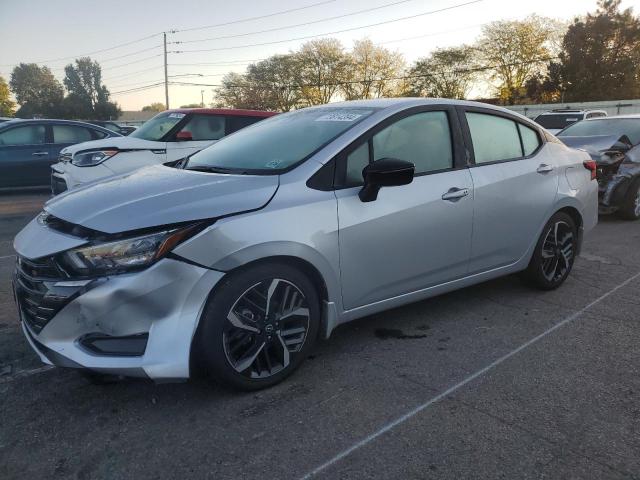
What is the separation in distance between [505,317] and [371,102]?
1.85 meters

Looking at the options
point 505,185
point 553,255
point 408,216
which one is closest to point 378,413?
point 408,216

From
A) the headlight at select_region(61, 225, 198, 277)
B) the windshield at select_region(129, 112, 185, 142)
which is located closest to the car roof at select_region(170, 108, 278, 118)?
the windshield at select_region(129, 112, 185, 142)

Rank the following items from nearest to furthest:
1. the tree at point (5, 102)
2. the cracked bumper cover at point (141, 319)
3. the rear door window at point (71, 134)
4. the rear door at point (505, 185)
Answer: the cracked bumper cover at point (141, 319) < the rear door at point (505, 185) < the rear door window at point (71, 134) < the tree at point (5, 102)

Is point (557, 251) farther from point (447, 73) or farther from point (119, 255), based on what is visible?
point (447, 73)

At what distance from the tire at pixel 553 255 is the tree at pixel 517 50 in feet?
180

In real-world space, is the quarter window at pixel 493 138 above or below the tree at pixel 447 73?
below

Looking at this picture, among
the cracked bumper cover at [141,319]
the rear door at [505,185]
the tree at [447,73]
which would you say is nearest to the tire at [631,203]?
the rear door at [505,185]

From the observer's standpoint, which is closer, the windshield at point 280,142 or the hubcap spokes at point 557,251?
the windshield at point 280,142

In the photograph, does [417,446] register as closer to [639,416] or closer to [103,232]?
[639,416]

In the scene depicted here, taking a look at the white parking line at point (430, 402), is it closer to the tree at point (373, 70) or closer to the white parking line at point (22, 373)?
the white parking line at point (22, 373)

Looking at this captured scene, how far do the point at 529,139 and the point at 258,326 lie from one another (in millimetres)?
2801

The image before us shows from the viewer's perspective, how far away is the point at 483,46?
55094 mm

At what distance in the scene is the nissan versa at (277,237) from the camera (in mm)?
2363

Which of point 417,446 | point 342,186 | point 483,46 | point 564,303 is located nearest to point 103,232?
point 342,186
